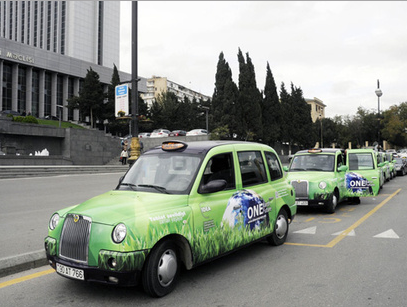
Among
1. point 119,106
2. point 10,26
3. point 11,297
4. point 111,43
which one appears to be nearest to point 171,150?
point 11,297

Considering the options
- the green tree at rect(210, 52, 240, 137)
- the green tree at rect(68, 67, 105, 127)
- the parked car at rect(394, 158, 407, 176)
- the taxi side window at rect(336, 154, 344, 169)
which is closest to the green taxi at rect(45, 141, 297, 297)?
the taxi side window at rect(336, 154, 344, 169)

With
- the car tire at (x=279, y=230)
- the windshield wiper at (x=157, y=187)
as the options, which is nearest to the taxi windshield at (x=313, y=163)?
the car tire at (x=279, y=230)

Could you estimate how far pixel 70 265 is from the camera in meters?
3.87

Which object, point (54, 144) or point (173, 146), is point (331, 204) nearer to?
point (173, 146)

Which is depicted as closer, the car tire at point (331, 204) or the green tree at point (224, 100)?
the car tire at point (331, 204)

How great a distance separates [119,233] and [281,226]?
3549 mm

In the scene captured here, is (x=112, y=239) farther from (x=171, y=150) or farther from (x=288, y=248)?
(x=288, y=248)

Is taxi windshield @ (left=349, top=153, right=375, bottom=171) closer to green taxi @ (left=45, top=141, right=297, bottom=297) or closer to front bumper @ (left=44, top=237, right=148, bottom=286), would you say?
green taxi @ (left=45, top=141, right=297, bottom=297)

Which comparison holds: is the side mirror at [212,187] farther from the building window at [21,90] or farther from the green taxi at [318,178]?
the building window at [21,90]

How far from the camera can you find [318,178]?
9750 mm

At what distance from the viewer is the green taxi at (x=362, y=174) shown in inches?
446

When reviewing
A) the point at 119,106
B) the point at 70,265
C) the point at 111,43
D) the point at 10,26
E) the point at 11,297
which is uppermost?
the point at 10,26

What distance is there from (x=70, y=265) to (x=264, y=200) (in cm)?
305

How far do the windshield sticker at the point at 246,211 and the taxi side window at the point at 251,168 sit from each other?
209 millimetres
